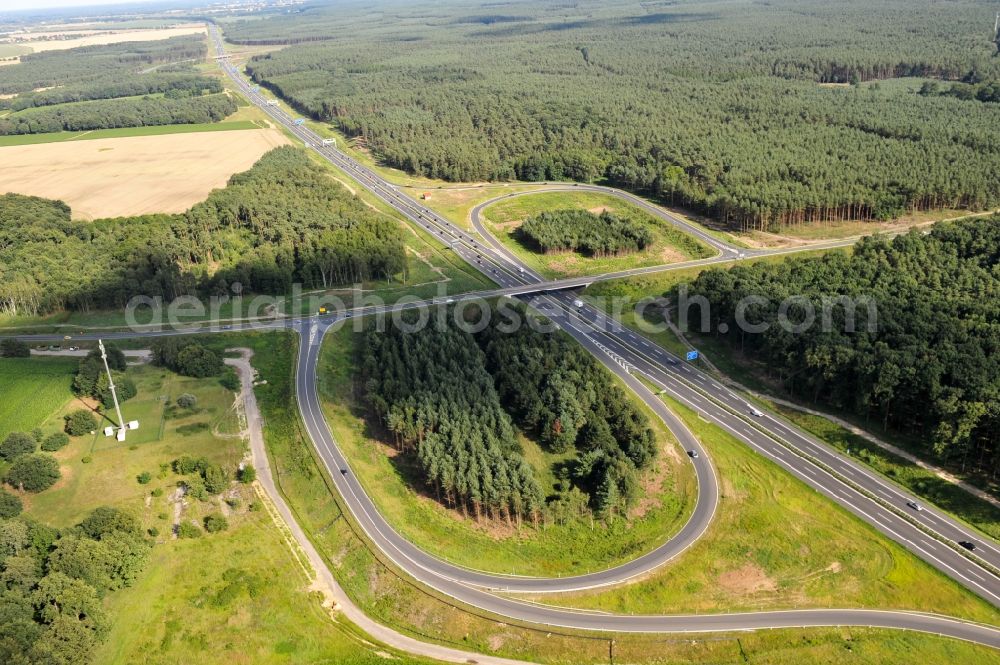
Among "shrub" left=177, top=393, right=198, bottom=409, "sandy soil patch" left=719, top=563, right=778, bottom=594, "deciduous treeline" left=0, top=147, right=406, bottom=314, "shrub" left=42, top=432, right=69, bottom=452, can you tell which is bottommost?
"sandy soil patch" left=719, top=563, right=778, bottom=594

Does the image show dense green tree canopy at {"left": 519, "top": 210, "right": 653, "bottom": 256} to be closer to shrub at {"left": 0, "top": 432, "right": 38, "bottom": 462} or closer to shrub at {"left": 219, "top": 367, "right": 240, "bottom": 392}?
shrub at {"left": 219, "top": 367, "right": 240, "bottom": 392}

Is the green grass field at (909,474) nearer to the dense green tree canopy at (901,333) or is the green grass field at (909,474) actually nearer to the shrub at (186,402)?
the dense green tree canopy at (901,333)

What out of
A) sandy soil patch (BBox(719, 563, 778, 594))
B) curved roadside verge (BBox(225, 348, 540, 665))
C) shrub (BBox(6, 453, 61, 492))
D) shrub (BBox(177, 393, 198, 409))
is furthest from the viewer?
shrub (BBox(177, 393, 198, 409))

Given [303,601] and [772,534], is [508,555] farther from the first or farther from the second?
[772,534]

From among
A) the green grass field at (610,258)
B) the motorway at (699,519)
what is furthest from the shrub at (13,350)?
the green grass field at (610,258)

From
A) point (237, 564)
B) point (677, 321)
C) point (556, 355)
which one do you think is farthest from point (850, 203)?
point (237, 564)

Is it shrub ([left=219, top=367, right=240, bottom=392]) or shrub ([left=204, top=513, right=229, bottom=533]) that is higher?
shrub ([left=219, top=367, right=240, bottom=392])

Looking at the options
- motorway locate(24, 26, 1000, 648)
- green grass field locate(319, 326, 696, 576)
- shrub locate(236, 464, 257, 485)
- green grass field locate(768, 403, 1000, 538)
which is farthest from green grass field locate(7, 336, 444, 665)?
green grass field locate(768, 403, 1000, 538)
